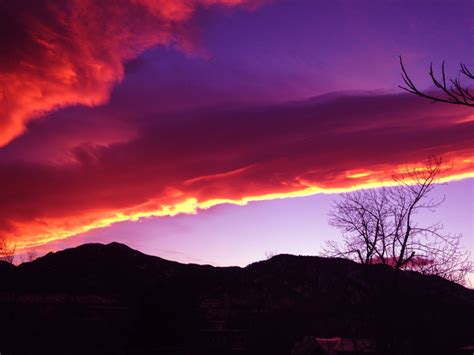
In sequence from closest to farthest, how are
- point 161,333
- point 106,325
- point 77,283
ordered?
1. point 161,333
2. point 106,325
3. point 77,283

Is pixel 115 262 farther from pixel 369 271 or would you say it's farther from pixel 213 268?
pixel 369 271

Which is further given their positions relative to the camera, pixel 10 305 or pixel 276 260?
pixel 276 260

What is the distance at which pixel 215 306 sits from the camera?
3177 inches

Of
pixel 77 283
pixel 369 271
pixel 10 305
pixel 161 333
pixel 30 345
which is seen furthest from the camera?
pixel 77 283

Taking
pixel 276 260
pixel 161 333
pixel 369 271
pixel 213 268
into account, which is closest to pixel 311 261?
pixel 276 260

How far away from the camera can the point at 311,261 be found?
10325 cm

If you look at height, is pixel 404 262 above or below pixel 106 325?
above

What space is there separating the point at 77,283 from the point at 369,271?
254 feet

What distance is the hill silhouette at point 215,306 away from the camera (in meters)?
30.3

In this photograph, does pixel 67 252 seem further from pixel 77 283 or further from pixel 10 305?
pixel 10 305

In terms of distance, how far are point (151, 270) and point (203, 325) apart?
2684 inches

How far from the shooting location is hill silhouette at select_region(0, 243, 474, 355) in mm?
30297

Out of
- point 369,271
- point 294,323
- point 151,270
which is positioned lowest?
point 294,323

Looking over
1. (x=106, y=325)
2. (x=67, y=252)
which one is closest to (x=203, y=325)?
(x=106, y=325)
